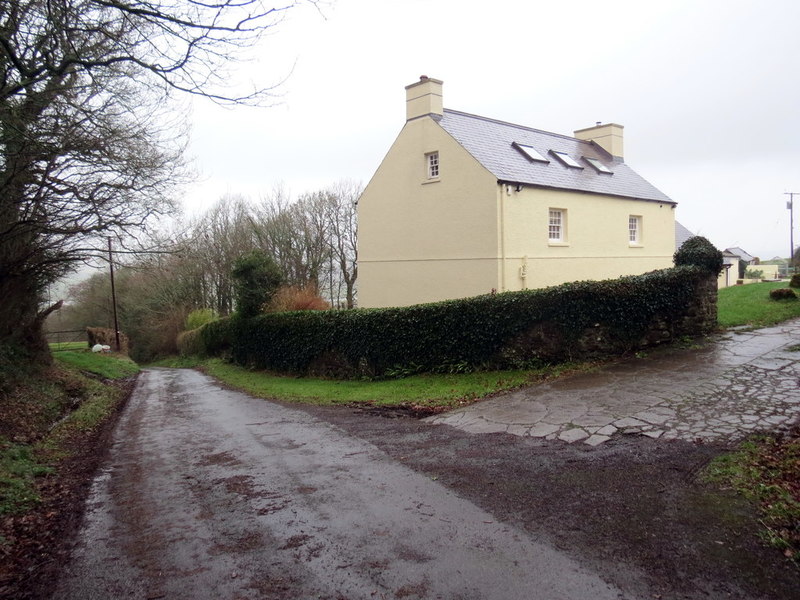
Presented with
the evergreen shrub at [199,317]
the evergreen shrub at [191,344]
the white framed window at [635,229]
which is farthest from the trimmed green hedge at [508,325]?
the evergreen shrub at [199,317]

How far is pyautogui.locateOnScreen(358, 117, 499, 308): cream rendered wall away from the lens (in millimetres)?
20031

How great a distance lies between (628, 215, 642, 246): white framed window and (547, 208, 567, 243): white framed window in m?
5.19

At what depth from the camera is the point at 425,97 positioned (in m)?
21.9

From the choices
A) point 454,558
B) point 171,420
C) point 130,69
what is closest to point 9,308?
point 171,420

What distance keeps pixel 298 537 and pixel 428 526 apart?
113cm

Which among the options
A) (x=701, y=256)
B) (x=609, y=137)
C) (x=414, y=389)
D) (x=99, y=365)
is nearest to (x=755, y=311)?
(x=701, y=256)

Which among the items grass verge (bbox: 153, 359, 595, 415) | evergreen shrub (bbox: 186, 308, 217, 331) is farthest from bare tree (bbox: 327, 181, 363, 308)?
grass verge (bbox: 153, 359, 595, 415)

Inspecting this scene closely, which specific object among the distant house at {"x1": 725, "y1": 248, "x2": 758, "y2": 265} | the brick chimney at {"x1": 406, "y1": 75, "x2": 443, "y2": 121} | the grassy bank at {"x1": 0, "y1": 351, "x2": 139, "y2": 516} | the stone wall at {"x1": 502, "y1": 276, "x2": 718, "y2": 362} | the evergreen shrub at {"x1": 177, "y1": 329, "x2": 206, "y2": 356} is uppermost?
the brick chimney at {"x1": 406, "y1": 75, "x2": 443, "y2": 121}

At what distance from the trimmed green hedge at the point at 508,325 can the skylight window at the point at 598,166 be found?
13946 millimetres

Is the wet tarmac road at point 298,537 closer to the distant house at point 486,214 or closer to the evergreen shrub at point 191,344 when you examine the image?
the distant house at point 486,214

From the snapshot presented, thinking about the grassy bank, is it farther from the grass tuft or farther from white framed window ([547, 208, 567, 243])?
white framed window ([547, 208, 567, 243])

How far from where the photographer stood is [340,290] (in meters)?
41.6

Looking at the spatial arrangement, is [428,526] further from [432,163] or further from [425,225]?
[432,163]

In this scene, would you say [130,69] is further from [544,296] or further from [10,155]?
[544,296]
